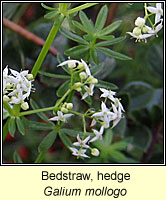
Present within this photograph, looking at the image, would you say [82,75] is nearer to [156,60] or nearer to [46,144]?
[46,144]

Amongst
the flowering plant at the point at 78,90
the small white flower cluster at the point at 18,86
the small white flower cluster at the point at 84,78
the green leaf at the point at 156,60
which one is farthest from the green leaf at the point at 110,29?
the green leaf at the point at 156,60

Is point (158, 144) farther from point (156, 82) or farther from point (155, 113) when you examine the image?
point (156, 82)

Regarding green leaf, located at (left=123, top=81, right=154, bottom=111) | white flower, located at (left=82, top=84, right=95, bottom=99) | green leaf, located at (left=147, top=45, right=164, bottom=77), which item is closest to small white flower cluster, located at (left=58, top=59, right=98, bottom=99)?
white flower, located at (left=82, top=84, right=95, bottom=99)

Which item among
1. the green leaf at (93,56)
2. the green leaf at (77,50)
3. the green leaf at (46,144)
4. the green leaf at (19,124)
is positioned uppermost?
the green leaf at (77,50)

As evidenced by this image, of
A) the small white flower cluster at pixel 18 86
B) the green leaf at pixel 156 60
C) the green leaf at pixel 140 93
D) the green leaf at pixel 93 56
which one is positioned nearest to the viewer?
the small white flower cluster at pixel 18 86

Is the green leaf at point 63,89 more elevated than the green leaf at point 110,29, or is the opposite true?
the green leaf at point 110,29

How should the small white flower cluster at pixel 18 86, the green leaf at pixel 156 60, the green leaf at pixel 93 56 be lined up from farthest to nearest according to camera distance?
the green leaf at pixel 156 60, the green leaf at pixel 93 56, the small white flower cluster at pixel 18 86

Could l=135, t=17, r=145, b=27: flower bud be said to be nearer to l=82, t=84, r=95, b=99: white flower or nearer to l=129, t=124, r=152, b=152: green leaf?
l=82, t=84, r=95, b=99: white flower

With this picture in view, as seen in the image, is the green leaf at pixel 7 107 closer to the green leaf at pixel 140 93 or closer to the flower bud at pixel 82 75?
the flower bud at pixel 82 75
